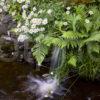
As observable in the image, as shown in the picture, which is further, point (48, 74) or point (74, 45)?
point (48, 74)

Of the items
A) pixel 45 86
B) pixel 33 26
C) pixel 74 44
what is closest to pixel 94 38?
pixel 74 44

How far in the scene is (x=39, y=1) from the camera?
341 inches

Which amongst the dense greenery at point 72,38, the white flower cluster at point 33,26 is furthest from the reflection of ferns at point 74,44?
the white flower cluster at point 33,26

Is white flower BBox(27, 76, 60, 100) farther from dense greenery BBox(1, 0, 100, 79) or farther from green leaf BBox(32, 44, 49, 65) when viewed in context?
green leaf BBox(32, 44, 49, 65)

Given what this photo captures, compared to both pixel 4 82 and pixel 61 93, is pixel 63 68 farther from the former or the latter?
pixel 4 82

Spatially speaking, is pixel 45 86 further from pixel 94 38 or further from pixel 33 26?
pixel 94 38

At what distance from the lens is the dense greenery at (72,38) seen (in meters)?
7.01

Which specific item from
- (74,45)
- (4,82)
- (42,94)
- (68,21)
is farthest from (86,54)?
(4,82)

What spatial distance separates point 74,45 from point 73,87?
113 centimetres

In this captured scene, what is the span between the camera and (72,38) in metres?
7.13

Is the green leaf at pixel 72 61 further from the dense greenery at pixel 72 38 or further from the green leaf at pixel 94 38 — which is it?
the green leaf at pixel 94 38

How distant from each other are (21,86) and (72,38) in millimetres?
1746

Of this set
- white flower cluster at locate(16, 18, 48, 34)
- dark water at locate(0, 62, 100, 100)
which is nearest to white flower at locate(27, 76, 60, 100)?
dark water at locate(0, 62, 100, 100)

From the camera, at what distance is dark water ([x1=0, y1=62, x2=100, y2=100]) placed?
729cm
